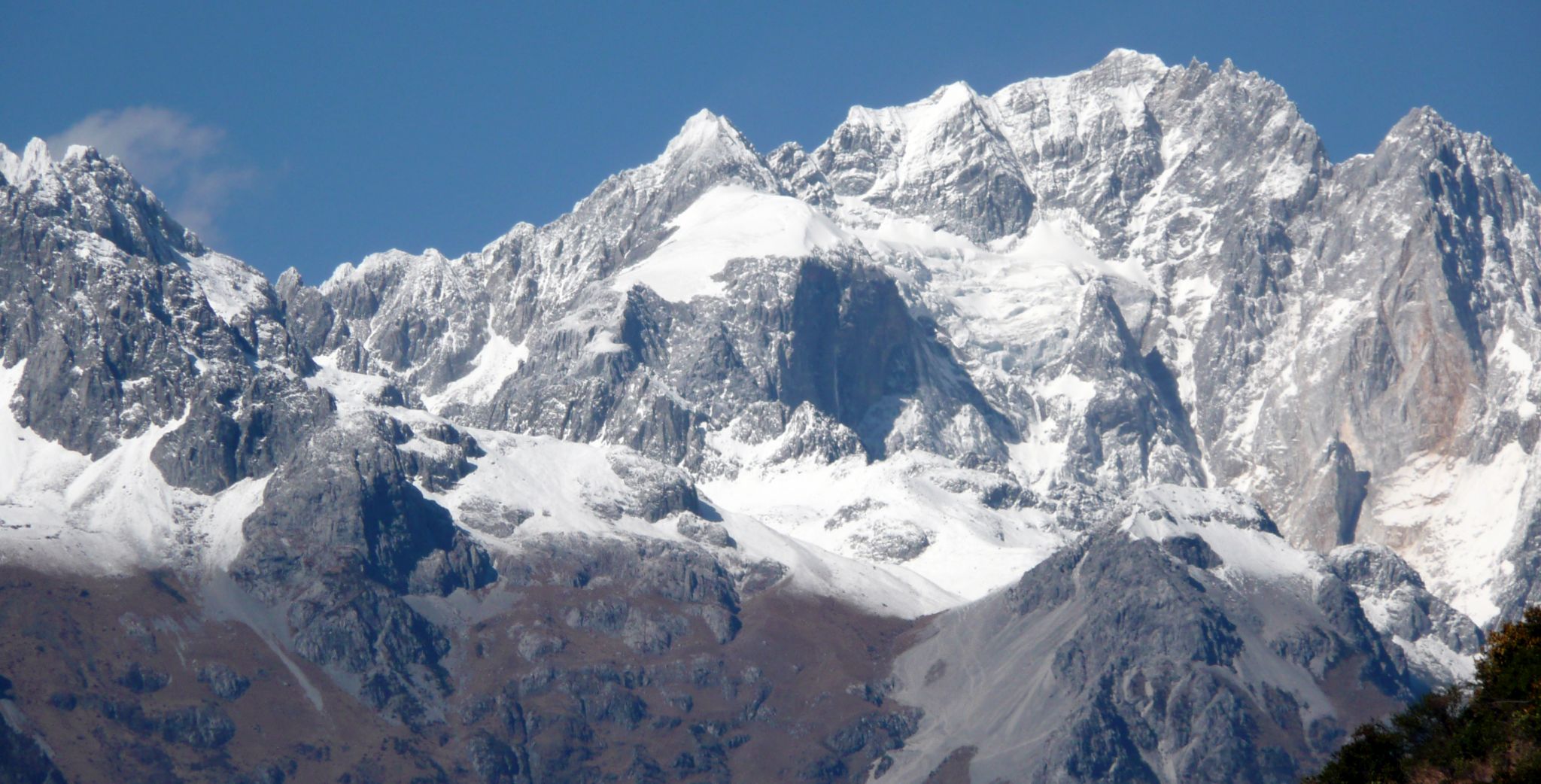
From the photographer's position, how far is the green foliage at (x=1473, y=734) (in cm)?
10450

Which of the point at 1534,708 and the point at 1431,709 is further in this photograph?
the point at 1431,709

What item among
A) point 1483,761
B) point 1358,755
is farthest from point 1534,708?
point 1358,755

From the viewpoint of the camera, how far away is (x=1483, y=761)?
10625 cm

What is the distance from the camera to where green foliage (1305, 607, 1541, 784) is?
104500 mm

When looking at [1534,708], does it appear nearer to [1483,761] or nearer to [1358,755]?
[1483,761]

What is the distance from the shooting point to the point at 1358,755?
113750 millimetres

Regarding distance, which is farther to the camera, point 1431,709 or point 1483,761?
point 1431,709

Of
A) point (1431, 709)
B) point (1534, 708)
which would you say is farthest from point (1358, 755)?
point (1534, 708)

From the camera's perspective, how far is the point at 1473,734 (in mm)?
107188

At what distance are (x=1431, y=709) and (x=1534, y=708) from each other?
9430 mm

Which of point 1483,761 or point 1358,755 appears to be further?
point 1358,755

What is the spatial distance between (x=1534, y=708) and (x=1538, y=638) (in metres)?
6.26

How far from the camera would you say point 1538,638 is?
110375mm

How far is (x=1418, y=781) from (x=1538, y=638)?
7956 millimetres
